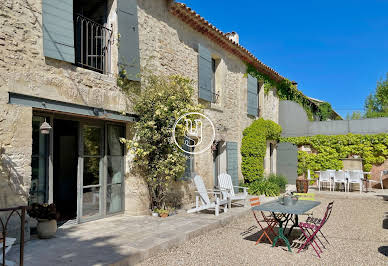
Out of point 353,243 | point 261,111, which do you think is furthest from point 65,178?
point 261,111

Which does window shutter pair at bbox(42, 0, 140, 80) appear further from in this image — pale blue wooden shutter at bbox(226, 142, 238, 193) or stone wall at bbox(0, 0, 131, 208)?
pale blue wooden shutter at bbox(226, 142, 238, 193)

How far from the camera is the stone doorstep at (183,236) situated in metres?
3.81

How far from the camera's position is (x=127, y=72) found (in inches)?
233

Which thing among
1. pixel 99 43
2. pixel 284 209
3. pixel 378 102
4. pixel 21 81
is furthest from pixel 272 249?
pixel 378 102

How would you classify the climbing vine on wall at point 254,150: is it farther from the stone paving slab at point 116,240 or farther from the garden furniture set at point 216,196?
the stone paving slab at point 116,240

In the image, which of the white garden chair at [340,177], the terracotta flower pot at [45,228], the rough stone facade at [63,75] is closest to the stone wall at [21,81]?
the rough stone facade at [63,75]

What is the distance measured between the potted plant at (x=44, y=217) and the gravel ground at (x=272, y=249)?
1.60 meters

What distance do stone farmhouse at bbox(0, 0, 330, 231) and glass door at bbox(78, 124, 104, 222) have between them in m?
0.02

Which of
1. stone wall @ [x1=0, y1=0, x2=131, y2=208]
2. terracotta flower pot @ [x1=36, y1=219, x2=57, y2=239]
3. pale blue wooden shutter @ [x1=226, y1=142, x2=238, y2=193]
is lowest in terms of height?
terracotta flower pot @ [x1=36, y1=219, x2=57, y2=239]

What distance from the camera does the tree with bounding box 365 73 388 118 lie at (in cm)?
2627

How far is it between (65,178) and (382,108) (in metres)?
30.0

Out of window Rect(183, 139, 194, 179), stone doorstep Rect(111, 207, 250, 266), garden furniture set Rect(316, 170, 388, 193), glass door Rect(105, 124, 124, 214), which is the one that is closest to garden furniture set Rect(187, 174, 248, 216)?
stone doorstep Rect(111, 207, 250, 266)

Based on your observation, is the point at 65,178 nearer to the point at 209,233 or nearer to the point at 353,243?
the point at 209,233

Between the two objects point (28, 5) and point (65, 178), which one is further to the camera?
point (65, 178)
